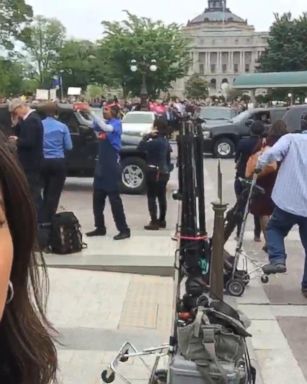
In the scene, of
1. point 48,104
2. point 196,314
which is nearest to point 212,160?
point 48,104

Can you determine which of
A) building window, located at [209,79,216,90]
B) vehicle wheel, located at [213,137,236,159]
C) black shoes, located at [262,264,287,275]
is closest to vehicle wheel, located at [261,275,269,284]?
black shoes, located at [262,264,287,275]

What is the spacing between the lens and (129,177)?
590 inches

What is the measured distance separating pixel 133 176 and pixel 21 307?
13.3 m

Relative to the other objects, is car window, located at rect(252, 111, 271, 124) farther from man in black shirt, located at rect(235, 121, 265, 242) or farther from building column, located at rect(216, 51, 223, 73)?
building column, located at rect(216, 51, 223, 73)

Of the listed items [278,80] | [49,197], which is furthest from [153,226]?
[278,80]

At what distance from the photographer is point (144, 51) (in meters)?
57.8

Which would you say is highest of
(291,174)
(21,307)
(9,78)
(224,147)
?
(21,307)

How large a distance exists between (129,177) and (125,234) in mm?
5437

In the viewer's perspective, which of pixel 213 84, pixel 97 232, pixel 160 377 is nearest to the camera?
pixel 160 377

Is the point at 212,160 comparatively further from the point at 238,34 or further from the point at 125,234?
the point at 238,34

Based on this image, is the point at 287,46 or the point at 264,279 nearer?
the point at 264,279

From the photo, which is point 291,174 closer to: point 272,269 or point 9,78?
point 272,269

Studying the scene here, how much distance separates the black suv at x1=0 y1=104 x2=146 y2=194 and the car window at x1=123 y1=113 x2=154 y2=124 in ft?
24.7

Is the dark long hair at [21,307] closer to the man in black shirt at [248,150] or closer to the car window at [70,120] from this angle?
the man in black shirt at [248,150]
